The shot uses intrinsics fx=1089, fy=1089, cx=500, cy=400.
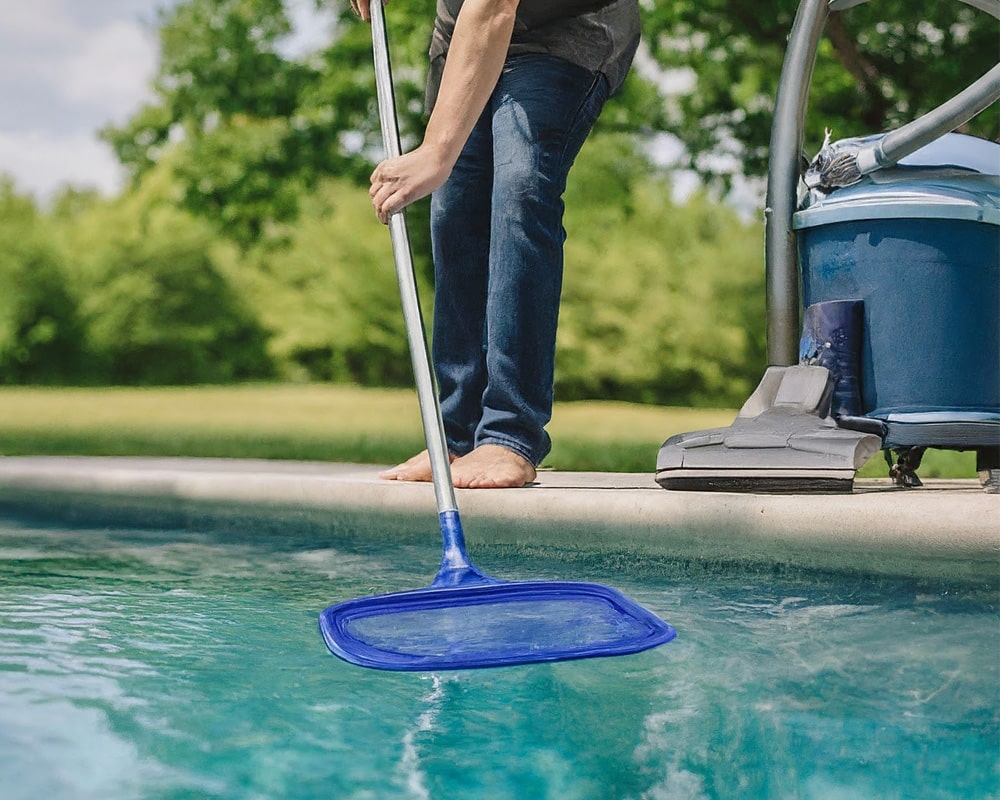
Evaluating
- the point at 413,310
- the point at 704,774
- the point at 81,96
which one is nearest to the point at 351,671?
the point at 704,774

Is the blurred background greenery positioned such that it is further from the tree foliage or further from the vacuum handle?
the vacuum handle

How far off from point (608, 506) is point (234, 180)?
27.5 feet

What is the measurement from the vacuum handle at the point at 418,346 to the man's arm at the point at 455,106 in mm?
53

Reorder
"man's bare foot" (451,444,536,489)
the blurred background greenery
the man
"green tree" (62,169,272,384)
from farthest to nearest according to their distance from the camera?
"green tree" (62,169,272,384) → the blurred background greenery → the man → "man's bare foot" (451,444,536,489)

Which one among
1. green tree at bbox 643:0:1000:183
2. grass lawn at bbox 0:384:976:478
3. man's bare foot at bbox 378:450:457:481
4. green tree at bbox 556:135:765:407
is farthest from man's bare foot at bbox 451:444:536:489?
green tree at bbox 556:135:765:407

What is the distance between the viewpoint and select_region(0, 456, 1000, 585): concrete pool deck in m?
1.55

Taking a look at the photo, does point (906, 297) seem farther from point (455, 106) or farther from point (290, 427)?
point (290, 427)

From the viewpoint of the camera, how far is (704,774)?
0.90 m

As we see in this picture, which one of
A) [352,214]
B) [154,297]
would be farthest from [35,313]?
[352,214]

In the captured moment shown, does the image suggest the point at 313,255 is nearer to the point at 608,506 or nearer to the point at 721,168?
the point at 721,168

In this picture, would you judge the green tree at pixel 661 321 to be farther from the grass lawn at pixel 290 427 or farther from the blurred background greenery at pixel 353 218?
the grass lawn at pixel 290 427

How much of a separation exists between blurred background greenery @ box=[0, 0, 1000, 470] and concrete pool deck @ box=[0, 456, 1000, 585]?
7.95ft

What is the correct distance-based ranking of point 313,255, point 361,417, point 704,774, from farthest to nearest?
point 313,255 < point 361,417 < point 704,774

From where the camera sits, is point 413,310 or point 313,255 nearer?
point 413,310
